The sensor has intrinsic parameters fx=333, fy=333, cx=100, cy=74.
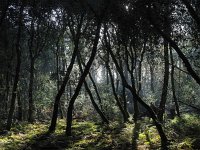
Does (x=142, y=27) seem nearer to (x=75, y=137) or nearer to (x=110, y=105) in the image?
(x=75, y=137)

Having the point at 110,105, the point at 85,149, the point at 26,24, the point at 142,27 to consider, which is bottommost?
the point at 85,149

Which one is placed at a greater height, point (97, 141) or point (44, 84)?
point (44, 84)

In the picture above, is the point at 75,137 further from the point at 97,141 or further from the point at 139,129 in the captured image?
the point at 139,129

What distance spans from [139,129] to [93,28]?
26.5 ft

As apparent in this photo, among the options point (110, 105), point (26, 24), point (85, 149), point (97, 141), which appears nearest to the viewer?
point (85, 149)

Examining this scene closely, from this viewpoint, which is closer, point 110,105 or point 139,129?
point 139,129

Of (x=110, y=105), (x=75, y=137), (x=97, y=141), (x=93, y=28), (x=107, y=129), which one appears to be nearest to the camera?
(x=97, y=141)

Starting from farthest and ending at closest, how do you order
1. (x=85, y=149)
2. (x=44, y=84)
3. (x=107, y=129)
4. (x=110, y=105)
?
(x=44, y=84) → (x=110, y=105) → (x=107, y=129) → (x=85, y=149)

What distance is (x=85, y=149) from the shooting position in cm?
1458

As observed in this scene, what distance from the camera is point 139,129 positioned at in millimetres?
19031

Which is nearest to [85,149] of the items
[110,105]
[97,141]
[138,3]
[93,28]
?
[97,141]

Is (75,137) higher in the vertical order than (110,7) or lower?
lower

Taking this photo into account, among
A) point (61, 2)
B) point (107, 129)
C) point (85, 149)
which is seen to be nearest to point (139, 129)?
point (107, 129)

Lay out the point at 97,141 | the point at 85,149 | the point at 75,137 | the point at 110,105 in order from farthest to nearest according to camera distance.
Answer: the point at 110,105 → the point at 75,137 → the point at 97,141 → the point at 85,149
